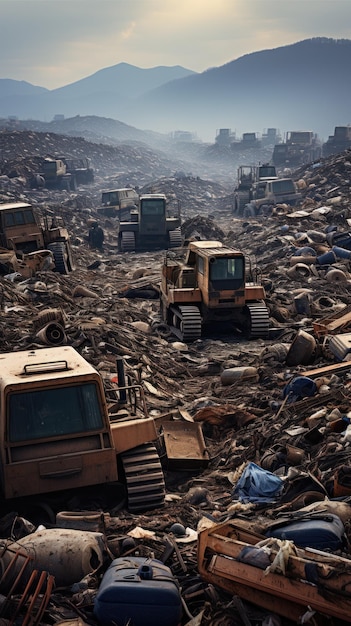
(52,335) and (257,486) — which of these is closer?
(257,486)

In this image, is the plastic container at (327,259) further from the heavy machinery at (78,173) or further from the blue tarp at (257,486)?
the heavy machinery at (78,173)

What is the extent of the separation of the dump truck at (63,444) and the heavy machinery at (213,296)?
8.86 metres

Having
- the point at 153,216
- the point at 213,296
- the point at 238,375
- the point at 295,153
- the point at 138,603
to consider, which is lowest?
the point at 295,153

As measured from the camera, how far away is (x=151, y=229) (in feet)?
104

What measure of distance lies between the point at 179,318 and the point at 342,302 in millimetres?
4220

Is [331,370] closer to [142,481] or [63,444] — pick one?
[142,481]

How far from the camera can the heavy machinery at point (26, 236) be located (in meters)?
23.0

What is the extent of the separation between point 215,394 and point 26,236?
12191mm

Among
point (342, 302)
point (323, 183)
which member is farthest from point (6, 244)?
point (323, 183)

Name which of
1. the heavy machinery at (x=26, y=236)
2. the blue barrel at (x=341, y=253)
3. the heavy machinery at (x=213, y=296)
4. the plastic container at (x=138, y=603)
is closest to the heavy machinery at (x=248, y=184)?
the blue barrel at (x=341, y=253)

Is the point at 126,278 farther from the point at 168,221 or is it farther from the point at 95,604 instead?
the point at 95,604

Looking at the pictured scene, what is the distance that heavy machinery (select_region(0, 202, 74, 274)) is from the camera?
2297 centimetres

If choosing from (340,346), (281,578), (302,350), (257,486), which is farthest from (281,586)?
(302,350)

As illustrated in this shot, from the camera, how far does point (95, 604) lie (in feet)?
18.0
